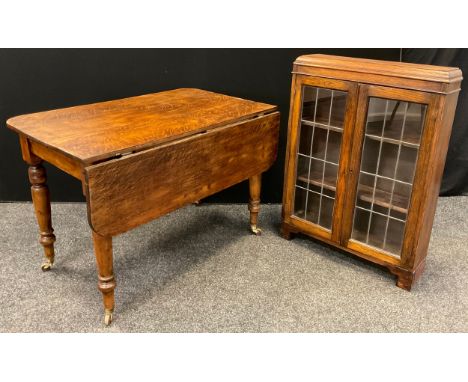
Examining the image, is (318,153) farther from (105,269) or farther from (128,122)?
(105,269)

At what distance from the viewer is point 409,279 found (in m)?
2.29

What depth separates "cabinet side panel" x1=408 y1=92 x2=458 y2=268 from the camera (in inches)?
79.8

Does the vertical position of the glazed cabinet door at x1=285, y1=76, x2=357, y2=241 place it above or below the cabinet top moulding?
below

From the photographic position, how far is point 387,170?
7.51ft

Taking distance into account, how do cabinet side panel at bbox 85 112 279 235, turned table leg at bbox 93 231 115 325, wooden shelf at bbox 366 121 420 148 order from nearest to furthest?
cabinet side panel at bbox 85 112 279 235 → turned table leg at bbox 93 231 115 325 → wooden shelf at bbox 366 121 420 148

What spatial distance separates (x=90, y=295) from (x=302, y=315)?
3.34 ft

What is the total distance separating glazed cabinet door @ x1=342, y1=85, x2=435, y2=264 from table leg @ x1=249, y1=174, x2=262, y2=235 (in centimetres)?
56

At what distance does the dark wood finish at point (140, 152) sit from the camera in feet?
6.00

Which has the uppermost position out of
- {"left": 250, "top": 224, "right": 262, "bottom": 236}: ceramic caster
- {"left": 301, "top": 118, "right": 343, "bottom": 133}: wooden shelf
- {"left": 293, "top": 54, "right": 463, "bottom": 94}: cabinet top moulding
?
{"left": 293, "top": 54, "right": 463, "bottom": 94}: cabinet top moulding

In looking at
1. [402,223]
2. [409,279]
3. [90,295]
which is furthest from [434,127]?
[90,295]

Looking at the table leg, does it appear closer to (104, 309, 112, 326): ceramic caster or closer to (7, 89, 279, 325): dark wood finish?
(7, 89, 279, 325): dark wood finish

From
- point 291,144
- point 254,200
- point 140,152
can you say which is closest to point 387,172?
point 291,144

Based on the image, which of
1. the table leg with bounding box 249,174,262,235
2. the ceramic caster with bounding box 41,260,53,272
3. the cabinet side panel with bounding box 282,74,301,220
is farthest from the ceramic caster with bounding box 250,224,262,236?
the ceramic caster with bounding box 41,260,53,272

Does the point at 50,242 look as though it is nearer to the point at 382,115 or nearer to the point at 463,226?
the point at 382,115
